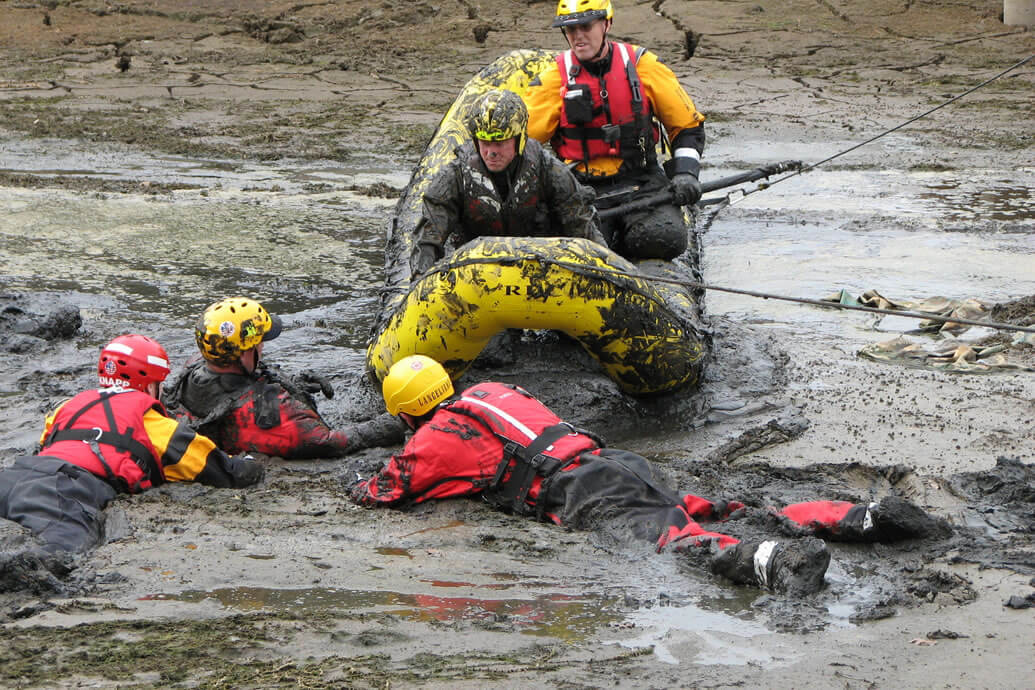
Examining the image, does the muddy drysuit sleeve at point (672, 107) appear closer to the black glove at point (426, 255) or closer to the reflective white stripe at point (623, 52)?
the reflective white stripe at point (623, 52)

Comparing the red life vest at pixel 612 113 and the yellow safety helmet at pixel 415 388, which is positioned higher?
the red life vest at pixel 612 113

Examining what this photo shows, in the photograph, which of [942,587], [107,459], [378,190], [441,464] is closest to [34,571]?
[107,459]

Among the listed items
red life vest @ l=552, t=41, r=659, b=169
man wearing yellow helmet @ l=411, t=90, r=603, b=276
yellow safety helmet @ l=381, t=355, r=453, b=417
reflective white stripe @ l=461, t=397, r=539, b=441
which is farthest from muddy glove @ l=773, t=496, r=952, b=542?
red life vest @ l=552, t=41, r=659, b=169

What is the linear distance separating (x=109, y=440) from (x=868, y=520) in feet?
7.71

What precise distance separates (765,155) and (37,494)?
8115mm

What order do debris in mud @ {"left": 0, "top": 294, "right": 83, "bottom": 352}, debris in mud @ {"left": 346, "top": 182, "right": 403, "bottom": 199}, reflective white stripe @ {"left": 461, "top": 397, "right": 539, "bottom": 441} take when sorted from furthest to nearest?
debris in mud @ {"left": 346, "top": 182, "right": 403, "bottom": 199} → debris in mud @ {"left": 0, "top": 294, "right": 83, "bottom": 352} → reflective white stripe @ {"left": 461, "top": 397, "right": 539, "bottom": 441}

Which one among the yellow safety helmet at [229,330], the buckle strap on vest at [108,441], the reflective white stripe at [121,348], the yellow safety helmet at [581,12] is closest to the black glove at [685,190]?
the yellow safety helmet at [581,12]

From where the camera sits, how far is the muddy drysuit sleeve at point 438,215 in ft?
18.1

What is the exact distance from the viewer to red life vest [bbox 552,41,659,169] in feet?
21.0

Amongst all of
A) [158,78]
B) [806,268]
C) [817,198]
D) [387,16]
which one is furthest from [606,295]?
[387,16]

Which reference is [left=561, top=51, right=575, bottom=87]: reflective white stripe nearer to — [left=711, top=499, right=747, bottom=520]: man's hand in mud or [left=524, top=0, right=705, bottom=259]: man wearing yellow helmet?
[left=524, top=0, right=705, bottom=259]: man wearing yellow helmet

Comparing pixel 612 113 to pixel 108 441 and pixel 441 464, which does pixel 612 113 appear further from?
pixel 108 441

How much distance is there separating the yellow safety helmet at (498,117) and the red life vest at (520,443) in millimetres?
1367

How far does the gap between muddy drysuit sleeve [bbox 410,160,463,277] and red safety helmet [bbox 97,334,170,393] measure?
1.39 metres
